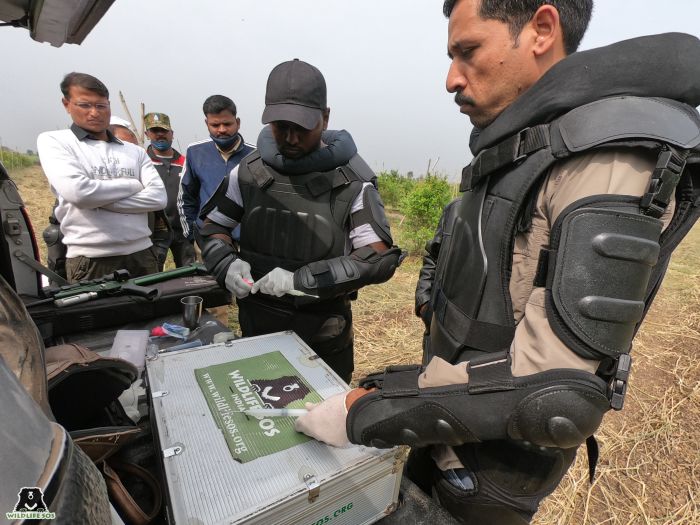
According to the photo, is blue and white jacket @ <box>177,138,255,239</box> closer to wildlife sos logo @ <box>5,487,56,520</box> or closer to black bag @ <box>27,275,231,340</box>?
black bag @ <box>27,275,231,340</box>

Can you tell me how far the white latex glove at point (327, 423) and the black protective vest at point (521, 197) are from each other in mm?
389

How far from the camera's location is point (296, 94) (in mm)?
1983

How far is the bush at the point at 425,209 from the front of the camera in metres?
8.23

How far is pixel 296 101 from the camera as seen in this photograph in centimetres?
200

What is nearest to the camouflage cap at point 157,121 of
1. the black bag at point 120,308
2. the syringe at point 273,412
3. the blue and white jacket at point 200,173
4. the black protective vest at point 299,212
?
the blue and white jacket at point 200,173

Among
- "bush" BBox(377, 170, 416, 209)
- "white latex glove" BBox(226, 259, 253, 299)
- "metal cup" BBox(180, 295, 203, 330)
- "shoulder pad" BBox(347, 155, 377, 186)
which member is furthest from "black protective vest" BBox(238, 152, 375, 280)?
"bush" BBox(377, 170, 416, 209)

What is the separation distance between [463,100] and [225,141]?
10.1 ft

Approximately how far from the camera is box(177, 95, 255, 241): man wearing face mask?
11.5ft

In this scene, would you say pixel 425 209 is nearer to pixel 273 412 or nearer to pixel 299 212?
pixel 299 212

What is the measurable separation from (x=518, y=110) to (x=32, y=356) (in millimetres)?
1258

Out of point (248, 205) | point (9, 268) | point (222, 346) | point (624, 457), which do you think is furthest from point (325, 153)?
point (624, 457)

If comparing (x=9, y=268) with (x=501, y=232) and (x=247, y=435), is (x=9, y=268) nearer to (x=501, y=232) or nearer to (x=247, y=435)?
(x=247, y=435)

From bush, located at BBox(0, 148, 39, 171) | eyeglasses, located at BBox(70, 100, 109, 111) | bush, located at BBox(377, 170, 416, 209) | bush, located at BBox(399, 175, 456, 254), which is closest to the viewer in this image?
eyeglasses, located at BBox(70, 100, 109, 111)

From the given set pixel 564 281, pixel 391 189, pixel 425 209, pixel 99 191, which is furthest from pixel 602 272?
pixel 391 189
